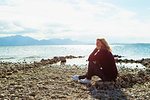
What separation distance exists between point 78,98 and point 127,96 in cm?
222

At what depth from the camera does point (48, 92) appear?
26.2ft

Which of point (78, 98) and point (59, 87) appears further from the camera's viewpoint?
point (59, 87)

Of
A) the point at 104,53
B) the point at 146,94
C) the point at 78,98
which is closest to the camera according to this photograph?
the point at 78,98

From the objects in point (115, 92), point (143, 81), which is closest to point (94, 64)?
point (115, 92)

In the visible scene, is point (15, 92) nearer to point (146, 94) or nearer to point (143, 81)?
point (146, 94)

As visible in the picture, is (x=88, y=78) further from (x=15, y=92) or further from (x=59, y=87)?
(x=15, y=92)

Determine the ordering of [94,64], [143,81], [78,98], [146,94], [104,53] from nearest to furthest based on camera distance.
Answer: [78,98]
[146,94]
[104,53]
[94,64]
[143,81]

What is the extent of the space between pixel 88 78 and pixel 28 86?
340cm

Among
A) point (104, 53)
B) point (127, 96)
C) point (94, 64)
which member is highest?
point (104, 53)

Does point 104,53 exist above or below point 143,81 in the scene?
above

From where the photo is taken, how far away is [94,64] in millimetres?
9484

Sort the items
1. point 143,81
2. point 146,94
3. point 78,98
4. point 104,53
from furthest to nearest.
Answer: point 143,81 < point 104,53 < point 146,94 < point 78,98

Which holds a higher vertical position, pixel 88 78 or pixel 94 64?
pixel 94 64

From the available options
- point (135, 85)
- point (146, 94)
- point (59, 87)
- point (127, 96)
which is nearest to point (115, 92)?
Answer: point (127, 96)
